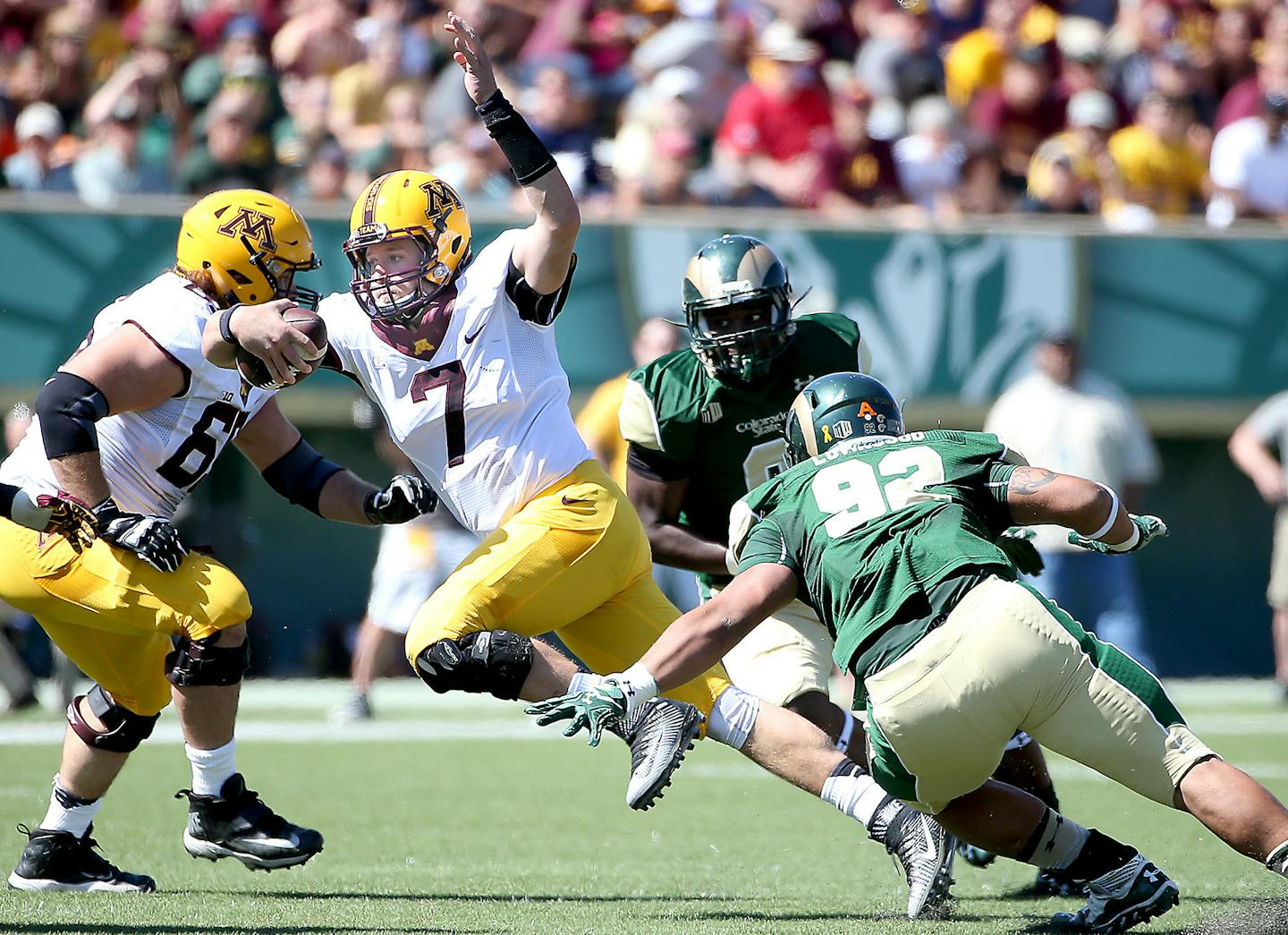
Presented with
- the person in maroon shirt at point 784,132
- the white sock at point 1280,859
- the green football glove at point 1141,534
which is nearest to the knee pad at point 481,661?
the green football glove at point 1141,534

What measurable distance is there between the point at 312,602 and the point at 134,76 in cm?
355

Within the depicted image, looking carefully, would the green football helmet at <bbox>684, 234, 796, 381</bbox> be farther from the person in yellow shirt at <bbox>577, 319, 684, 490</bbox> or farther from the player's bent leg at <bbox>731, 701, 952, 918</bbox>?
the person in yellow shirt at <bbox>577, 319, 684, 490</bbox>

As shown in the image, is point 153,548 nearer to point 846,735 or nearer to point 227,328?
point 227,328

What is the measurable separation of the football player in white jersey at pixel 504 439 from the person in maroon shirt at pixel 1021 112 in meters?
7.97

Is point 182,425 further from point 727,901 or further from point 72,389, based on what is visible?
point 727,901

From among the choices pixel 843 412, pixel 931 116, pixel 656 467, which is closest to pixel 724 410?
pixel 656 467

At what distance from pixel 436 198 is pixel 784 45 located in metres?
7.56

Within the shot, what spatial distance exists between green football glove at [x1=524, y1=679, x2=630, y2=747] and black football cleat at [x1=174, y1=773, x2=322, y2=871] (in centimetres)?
128

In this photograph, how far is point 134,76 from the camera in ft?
35.8

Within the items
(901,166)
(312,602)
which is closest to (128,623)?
(312,602)

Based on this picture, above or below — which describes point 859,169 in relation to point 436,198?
below

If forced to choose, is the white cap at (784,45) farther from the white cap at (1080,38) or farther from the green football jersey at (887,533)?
the green football jersey at (887,533)

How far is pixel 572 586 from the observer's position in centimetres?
471

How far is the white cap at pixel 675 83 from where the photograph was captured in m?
11.5
